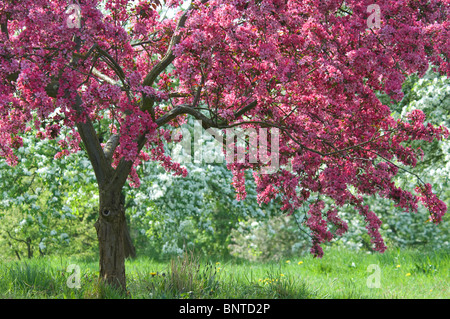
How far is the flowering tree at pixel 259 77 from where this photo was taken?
17.2 feet

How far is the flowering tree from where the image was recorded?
17.2 feet

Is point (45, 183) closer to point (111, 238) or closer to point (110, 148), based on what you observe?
point (110, 148)

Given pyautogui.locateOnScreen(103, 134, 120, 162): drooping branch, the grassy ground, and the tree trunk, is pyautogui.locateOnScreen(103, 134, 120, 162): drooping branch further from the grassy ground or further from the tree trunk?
the grassy ground

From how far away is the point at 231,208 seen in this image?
12.5 metres

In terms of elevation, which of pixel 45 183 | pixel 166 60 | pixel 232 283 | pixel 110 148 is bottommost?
pixel 232 283

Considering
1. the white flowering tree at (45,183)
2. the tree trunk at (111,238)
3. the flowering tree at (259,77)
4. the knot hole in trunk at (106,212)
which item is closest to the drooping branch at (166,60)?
the flowering tree at (259,77)

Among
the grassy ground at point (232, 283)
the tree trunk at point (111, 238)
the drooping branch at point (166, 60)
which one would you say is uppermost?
the drooping branch at point (166, 60)

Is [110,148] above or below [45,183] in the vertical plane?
above

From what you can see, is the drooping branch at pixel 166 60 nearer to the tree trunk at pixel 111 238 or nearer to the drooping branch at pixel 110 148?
the drooping branch at pixel 110 148

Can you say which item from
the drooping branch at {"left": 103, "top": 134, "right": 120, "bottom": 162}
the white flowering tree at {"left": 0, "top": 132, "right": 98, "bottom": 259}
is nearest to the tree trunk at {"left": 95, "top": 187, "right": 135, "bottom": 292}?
the drooping branch at {"left": 103, "top": 134, "right": 120, "bottom": 162}

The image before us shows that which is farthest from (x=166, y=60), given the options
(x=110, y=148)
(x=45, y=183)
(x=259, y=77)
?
(x=45, y=183)

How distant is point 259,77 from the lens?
5.86 metres

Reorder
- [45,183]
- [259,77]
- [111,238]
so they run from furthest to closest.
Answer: [45,183]
[111,238]
[259,77]
